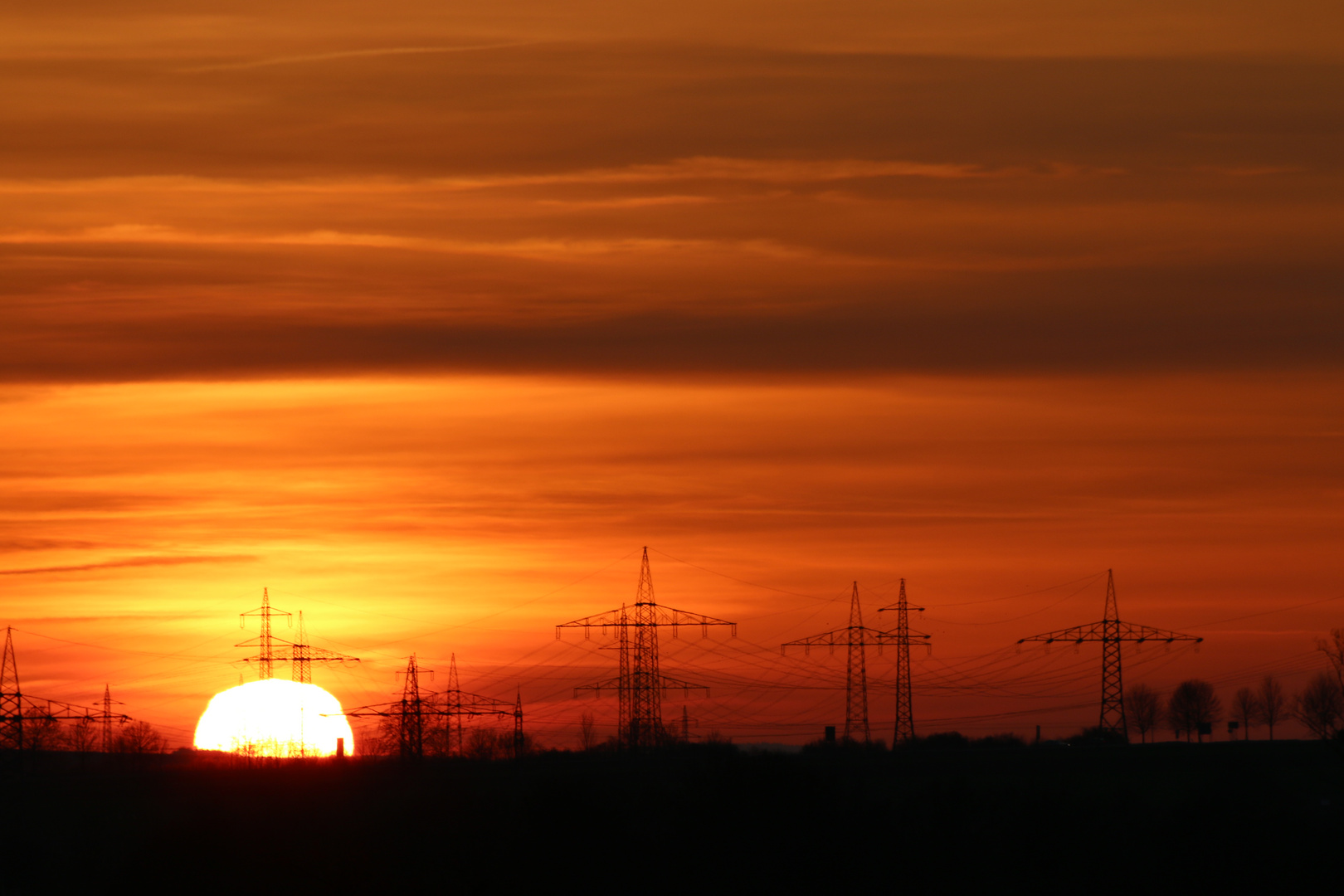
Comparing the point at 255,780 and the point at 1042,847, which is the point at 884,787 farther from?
the point at 255,780

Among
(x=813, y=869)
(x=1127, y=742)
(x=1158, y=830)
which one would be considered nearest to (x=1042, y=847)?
(x=1158, y=830)

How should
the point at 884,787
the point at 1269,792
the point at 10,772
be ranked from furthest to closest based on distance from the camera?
the point at 10,772
the point at 884,787
the point at 1269,792

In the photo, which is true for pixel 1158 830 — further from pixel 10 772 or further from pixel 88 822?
pixel 10 772

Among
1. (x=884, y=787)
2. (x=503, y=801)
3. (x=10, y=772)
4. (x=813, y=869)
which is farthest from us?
(x=10, y=772)

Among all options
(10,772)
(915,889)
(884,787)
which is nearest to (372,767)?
(10,772)

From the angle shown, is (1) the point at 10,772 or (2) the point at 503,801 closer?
(2) the point at 503,801

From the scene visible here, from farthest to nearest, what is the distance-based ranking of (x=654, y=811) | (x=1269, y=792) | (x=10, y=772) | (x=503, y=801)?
1. (x=10, y=772)
2. (x=1269, y=792)
3. (x=503, y=801)
4. (x=654, y=811)
